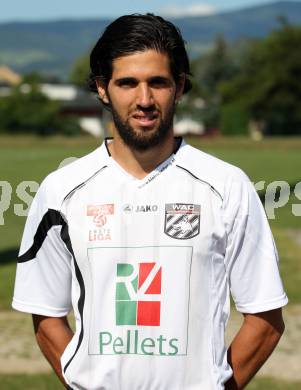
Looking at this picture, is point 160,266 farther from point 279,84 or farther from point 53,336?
point 279,84

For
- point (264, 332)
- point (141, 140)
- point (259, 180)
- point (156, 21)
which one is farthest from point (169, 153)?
point (259, 180)

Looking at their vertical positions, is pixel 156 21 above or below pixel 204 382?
above

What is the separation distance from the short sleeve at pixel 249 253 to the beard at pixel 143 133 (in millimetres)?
308

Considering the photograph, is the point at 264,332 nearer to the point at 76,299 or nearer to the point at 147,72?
the point at 76,299

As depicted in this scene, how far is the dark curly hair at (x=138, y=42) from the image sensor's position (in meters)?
3.52

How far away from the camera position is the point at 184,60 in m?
3.62

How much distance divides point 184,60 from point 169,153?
34 centimetres

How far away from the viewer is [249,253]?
11.6 ft

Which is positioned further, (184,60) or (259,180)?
(259,180)

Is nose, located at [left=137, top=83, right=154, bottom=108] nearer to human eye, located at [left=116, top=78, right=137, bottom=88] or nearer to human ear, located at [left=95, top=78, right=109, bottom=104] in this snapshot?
human eye, located at [left=116, top=78, right=137, bottom=88]

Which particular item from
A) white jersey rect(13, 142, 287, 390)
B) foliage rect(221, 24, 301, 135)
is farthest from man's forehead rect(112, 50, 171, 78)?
foliage rect(221, 24, 301, 135)

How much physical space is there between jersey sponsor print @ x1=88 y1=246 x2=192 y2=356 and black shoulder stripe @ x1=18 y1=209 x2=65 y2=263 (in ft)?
0.72

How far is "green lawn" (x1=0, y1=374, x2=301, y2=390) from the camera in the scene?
323 inches

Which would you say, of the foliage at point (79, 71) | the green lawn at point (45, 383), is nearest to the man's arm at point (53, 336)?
the green lawn at point (45, 383)
